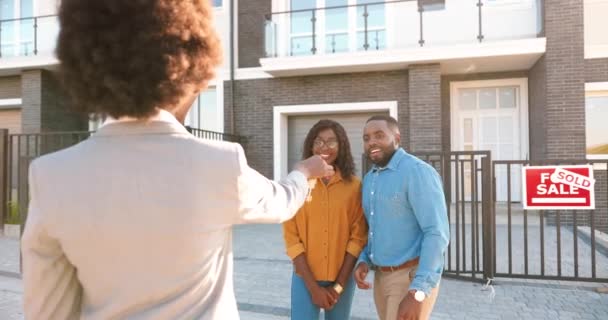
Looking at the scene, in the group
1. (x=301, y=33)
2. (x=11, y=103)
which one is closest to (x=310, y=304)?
(x=301, y=33)

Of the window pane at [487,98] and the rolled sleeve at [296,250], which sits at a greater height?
the window pane at [487,98]

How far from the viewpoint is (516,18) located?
392 inches

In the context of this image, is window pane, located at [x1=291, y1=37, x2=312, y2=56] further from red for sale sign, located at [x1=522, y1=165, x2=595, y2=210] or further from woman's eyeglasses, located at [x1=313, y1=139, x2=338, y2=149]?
woman's eyeglasses, located at [x1=313, y1=139, x2=338, y2=149]

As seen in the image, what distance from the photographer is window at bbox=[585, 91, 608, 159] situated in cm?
999

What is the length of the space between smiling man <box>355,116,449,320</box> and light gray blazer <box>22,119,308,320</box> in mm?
1303

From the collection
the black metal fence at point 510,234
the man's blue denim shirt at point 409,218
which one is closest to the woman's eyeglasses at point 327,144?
the man's blue denim shirt at point 409,218

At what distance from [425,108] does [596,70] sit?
12.8 feet

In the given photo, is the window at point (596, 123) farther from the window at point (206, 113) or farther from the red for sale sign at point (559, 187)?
the window at point (206, 113)

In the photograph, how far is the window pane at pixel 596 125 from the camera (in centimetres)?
1002

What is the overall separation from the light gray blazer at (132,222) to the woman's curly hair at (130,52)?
77 mm

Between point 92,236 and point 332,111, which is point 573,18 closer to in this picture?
point 332,111

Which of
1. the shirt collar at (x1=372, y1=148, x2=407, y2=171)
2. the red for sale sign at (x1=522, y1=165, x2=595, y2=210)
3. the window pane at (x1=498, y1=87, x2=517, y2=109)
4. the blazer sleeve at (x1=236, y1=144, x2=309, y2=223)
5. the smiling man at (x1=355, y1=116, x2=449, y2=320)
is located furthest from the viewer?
the window pane at (x1=498, y1=87, x2=517, y2=109)

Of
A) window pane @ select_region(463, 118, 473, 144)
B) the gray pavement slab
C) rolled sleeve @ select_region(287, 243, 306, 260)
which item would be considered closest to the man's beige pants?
rolled sleeve @ select_region(287, 243, 306, 260)

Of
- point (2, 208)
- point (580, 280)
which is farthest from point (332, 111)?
point (2, 208)
